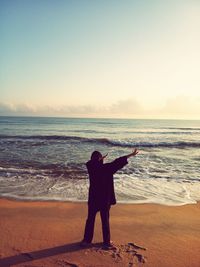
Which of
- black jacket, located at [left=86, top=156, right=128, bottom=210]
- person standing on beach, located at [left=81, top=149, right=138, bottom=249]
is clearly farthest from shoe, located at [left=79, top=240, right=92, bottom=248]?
black jacket, located at [left=86, top=156, right=128, bottom=210]

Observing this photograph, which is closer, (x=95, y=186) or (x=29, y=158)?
(x=95, y=186)

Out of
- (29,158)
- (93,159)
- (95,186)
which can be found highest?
(93,159)

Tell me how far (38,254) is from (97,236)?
1200 millimetres

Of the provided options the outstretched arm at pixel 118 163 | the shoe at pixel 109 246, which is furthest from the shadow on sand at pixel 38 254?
the outstretched arm at pixel 118 163

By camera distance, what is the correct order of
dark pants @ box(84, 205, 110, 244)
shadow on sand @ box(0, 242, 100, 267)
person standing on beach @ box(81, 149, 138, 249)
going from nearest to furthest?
1. shadow on sand @ box(0, 242, 100, 267)
2. person standing on beach @ box(81, 149, 138, 249)
3. dark pants @ box(84, 205, 110, 244)

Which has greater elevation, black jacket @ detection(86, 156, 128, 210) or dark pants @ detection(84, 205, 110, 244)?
black jacket @ detection(86, 156, 128, 210)

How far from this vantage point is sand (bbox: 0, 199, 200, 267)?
181 inches

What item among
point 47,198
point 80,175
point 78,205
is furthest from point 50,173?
point 78,205

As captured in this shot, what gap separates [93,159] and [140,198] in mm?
4106

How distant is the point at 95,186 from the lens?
4.97m

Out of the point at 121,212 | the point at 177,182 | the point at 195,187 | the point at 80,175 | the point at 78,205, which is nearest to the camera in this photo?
the point at 121,212

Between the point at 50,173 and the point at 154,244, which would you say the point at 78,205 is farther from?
the point at 50,173

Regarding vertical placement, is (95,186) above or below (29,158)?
above

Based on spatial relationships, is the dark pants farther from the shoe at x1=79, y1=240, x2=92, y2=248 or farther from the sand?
the sand
